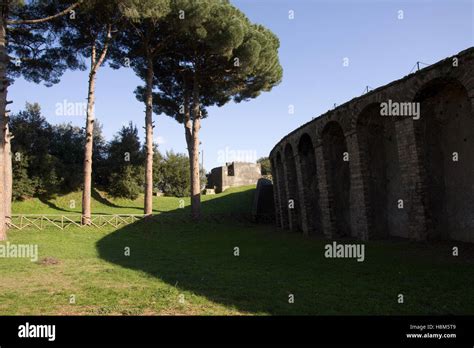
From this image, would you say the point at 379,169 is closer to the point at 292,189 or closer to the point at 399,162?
the point at 399,162

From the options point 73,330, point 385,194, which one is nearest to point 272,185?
point 385,194

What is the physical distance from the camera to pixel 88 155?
20.6m

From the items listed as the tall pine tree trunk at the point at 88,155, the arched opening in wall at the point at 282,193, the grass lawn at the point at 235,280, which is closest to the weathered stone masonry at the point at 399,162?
the grass lawn at the point at 235,280

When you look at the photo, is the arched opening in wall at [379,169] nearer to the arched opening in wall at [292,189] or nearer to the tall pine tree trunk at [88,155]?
the arched opening in wall at [292,189]

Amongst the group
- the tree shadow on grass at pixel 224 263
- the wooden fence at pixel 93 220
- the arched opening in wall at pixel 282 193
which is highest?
the arched opening in wall at pixel 282 193

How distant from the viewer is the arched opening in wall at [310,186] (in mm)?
19000

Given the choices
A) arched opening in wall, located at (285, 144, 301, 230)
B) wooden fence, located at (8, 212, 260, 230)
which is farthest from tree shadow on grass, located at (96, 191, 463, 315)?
arched opening in wall, located at (285, 144, 301, 230)

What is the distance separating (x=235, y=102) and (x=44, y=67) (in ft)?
42.3

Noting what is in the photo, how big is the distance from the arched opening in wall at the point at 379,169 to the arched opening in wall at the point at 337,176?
1.90 meters

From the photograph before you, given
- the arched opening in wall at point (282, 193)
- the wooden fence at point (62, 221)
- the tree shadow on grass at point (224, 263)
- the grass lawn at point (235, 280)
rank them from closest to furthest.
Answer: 1. the grass lawn at point (235, 280)
2. the tree shadow on grass at point (224, 263)
3. the wooden fence at point (62, 221)
4. the arched opening in wall at point (282, 193)

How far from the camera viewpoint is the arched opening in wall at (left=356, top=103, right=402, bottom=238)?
14039mm

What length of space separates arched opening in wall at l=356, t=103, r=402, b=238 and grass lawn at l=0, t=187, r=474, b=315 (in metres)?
1.25

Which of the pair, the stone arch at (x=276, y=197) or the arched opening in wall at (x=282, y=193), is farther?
the stone arch at (x=276, y=197)

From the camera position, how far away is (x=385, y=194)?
14.4m
